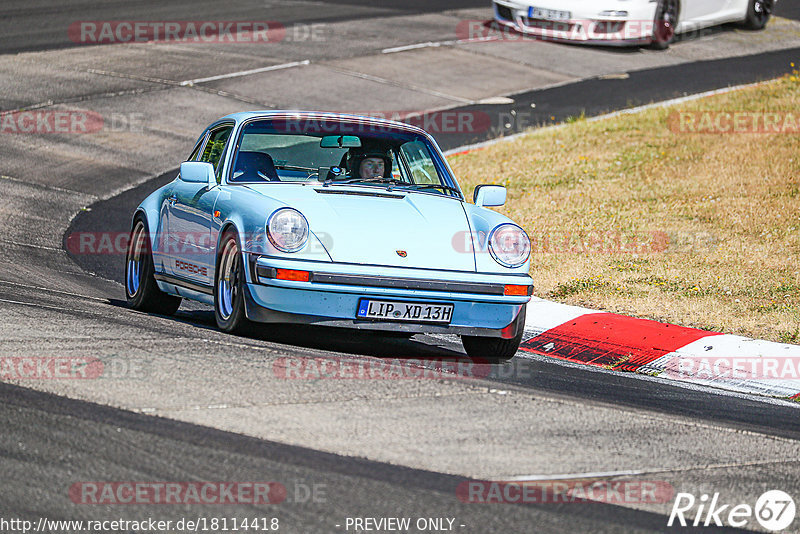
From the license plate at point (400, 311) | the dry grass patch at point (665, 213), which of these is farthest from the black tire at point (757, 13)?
the license plate at point (400, 311)

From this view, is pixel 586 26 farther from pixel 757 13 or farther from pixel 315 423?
pixel 315 423

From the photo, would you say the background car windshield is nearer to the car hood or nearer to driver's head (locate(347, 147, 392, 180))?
driver's head (locate(347, 147, 392, 180))

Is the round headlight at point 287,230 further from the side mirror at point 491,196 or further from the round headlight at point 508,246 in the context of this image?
the side mirror at point 491,196

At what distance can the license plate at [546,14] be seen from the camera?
20.4 metres

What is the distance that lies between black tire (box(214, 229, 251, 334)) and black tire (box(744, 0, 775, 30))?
18433 millimetres

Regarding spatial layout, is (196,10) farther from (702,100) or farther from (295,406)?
(295,406)

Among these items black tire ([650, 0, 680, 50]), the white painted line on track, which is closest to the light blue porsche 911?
the white painted line on track

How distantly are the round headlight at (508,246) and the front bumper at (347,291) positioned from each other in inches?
8.5

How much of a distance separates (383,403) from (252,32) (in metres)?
17.5

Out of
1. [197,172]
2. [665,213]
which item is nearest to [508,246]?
[197,172]

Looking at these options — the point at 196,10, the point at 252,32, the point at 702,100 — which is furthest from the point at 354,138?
the point at 196,10

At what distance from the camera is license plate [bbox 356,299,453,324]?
672cm

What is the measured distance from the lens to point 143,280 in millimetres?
8648

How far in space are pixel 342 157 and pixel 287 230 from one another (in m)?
1.45
